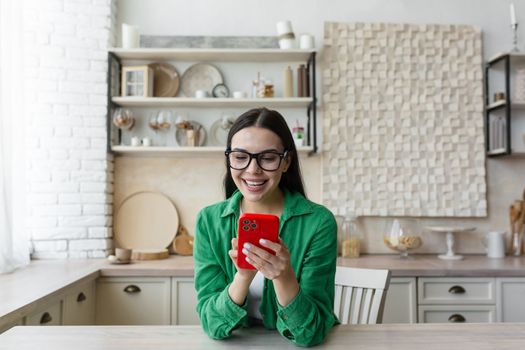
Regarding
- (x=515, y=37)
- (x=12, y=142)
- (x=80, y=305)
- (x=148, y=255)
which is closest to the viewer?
(x=80, y=305)

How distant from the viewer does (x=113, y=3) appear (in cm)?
321

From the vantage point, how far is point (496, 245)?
3082 millimetres

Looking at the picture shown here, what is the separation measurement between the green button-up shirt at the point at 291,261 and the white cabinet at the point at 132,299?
1.37 metres

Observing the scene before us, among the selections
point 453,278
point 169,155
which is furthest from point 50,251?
point 453,278

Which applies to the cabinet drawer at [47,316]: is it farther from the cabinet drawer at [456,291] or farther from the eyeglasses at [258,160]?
the cabinet drawer at [456,291]

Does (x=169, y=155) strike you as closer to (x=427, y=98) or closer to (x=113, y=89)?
(x=113, y=89)

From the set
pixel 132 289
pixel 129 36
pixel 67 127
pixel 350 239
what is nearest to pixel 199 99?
pixel 129 36

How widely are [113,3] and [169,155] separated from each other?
103cm

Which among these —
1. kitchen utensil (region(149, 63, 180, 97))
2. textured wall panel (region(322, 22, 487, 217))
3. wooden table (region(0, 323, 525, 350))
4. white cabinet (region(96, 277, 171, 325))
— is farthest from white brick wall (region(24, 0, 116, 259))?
wooden table (region(0, 323, 525, 350))

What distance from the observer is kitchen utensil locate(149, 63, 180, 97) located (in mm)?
3227

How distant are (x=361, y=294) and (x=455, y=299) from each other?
1.05 metres

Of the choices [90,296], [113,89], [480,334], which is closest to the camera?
[480,334]

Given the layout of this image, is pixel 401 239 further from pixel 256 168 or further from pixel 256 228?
pixel 256 228

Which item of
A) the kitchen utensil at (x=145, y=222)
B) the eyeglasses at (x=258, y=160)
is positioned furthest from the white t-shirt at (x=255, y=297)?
the kitchen utensil at (x=145, y=222)
